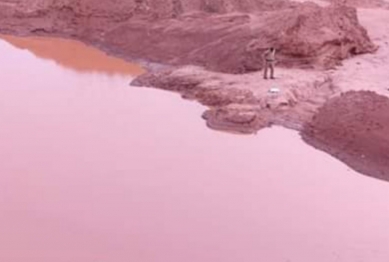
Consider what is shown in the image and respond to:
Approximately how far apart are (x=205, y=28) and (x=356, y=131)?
791 centimetres

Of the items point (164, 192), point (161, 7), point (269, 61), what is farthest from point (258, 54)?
point (164, 192)

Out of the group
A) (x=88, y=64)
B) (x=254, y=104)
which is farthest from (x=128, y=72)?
(x=254, y=104)

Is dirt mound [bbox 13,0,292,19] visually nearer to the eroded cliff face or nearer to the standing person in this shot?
the eroded cliff face

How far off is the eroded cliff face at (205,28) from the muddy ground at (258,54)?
1.3 inches

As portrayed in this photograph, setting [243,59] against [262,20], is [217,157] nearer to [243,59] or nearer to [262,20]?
[243,59]

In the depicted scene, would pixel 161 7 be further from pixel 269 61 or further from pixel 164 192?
pixel 164 192

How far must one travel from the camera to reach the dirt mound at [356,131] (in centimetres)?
1275

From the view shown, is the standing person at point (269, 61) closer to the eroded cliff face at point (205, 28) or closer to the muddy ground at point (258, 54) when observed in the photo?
the muddy ground at point (258, 54)

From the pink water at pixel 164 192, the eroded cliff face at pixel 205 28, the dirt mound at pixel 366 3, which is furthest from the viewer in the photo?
the dirt mound at pixel 366 3

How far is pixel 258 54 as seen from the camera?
1739cm

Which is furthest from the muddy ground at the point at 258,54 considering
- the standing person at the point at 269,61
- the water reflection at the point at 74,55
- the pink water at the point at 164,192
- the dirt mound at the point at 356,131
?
the pink water at the point at 164,192

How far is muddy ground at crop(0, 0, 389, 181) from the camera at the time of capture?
1398 centimetres

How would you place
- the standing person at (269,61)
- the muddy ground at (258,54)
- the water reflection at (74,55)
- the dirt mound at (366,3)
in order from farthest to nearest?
the dirt mound at (366,3) → the water reflection at (74,55) → the standing person at (269,61) → the muddy ground at (258,54)

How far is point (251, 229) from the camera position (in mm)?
10281
